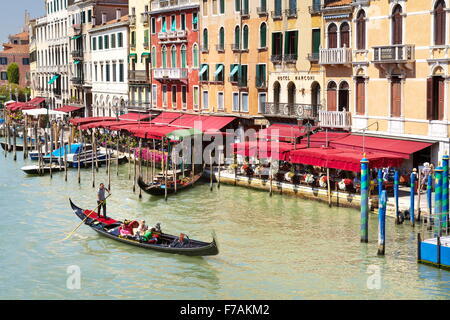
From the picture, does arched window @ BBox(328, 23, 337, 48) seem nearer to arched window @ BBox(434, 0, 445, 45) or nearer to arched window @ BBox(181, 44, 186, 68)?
arched window @ BBox(434, 0, 445, 45)

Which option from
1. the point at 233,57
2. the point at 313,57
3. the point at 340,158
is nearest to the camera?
the point at 340,158

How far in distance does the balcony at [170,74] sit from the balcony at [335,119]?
14.7 meters

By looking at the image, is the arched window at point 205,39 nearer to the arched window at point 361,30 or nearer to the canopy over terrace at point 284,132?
the canopy over terrace at point 284,132

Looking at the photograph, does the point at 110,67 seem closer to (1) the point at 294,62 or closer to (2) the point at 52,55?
(2) the point at 52,55

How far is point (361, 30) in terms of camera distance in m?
32.5

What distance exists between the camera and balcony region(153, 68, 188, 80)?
4741 cm

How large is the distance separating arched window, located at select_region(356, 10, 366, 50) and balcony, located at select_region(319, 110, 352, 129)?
307cm

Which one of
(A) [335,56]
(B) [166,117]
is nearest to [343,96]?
(A) [335,56]

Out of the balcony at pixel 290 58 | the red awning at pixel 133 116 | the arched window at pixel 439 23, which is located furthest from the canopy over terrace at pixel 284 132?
the red awning at pixel 133 116

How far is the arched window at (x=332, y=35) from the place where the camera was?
34344 millimetres

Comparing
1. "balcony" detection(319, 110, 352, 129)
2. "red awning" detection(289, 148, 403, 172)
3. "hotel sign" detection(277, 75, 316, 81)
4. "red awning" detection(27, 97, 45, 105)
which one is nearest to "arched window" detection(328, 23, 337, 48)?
"hotel sign" detection(277, 75, 316, 81)

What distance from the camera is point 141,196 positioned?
33.7m

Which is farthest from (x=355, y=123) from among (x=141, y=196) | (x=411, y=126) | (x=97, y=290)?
(x=97, y=290)

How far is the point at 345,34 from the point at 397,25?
12.0ft
